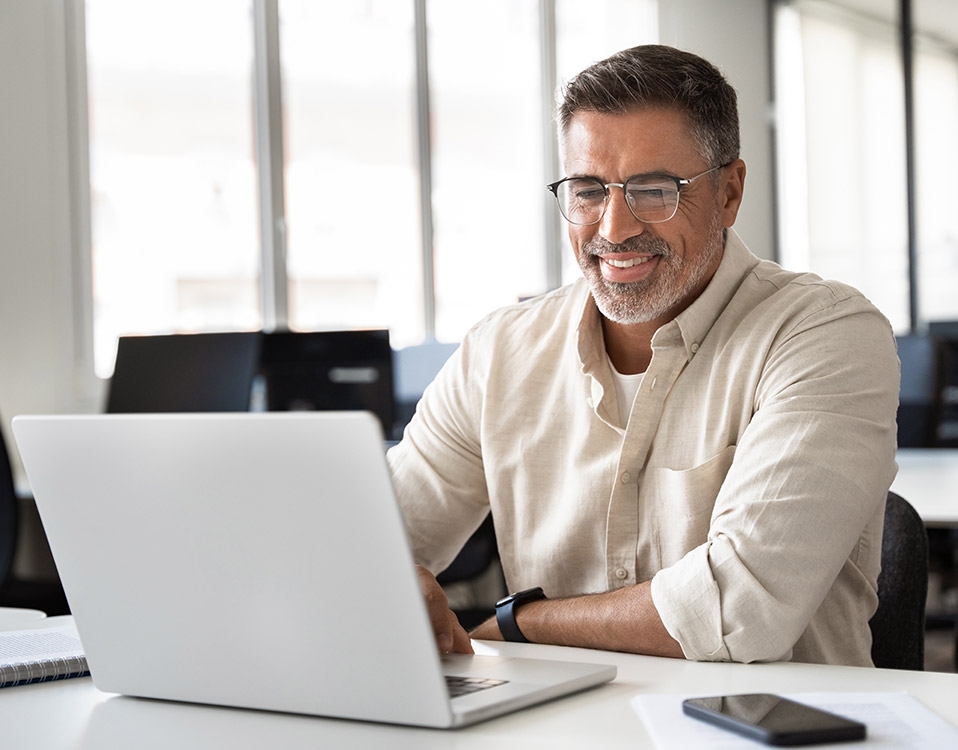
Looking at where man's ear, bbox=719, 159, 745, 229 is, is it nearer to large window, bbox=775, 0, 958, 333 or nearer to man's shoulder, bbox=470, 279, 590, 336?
man's shoulder, bbox=470, 279, 590, 336

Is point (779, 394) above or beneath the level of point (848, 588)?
above

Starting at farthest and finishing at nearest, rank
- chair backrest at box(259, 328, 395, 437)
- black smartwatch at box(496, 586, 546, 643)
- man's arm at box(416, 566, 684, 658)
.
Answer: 1. chair backrest at box(259, 328, 395, 437)
2. black smartwatch at box(496, 586, 546, 643)
3. man's arm at box(416, 566, 684, 658)

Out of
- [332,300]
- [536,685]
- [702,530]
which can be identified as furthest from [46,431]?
[332,300]

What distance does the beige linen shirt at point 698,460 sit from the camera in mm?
1265

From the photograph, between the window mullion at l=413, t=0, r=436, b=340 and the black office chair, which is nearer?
the black office chair

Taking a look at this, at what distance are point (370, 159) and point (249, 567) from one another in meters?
4.83

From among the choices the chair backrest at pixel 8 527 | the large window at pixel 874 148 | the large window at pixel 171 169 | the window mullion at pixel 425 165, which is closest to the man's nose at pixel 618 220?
the chair backrest at pixel 8 527

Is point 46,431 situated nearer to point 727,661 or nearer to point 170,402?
point 727,661

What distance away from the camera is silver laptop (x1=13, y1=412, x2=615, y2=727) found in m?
0.84

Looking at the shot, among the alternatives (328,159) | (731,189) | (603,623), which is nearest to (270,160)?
(328,159)

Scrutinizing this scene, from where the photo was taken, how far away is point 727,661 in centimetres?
120

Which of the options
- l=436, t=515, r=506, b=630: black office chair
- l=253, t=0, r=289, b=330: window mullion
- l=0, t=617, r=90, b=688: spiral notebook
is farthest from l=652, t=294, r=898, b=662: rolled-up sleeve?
l=253, t=0, r=289, b=330: window mullion

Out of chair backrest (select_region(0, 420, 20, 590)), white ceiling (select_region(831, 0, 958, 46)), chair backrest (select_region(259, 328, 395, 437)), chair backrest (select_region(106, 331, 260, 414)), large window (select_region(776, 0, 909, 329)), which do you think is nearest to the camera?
chair backrest (select_region(0, 420, 20, 590))

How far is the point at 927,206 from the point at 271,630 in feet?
22.9
